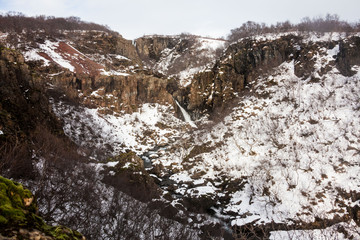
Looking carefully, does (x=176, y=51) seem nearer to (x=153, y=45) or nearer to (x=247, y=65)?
(x=153, y=45)

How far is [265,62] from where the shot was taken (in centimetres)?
4431

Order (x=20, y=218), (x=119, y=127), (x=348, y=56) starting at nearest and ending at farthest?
1. (x=20, y=218)
2. (x=348, y=56)
3. (x=119, y=127)

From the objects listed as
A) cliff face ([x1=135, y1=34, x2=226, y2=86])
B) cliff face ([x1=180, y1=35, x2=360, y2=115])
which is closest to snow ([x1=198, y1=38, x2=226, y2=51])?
cliff face ([x1=135, y1=34, x2=226, y2=86])

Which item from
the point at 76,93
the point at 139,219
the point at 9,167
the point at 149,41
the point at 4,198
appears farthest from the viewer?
the point at 149,41

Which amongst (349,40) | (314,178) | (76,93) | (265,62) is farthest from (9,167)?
(349,40)

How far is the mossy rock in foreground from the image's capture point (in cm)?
221

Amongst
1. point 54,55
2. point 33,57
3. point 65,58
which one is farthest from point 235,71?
point 33,57

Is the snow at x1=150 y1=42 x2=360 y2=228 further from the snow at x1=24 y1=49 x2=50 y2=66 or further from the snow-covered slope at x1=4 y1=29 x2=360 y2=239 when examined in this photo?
the snow at x1=24 y1=49 x2=50 y2=66

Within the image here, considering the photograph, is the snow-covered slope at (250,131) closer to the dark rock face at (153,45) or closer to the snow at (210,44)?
the snow at (210,44)

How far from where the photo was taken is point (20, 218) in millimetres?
2465

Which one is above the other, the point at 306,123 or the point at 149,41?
the point at 149,41

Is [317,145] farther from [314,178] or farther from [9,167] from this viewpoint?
[9,167]

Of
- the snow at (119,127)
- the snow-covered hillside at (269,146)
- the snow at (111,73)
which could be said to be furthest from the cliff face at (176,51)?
the snow-covered hillside at (269,146)

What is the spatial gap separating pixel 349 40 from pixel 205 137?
106 ft
